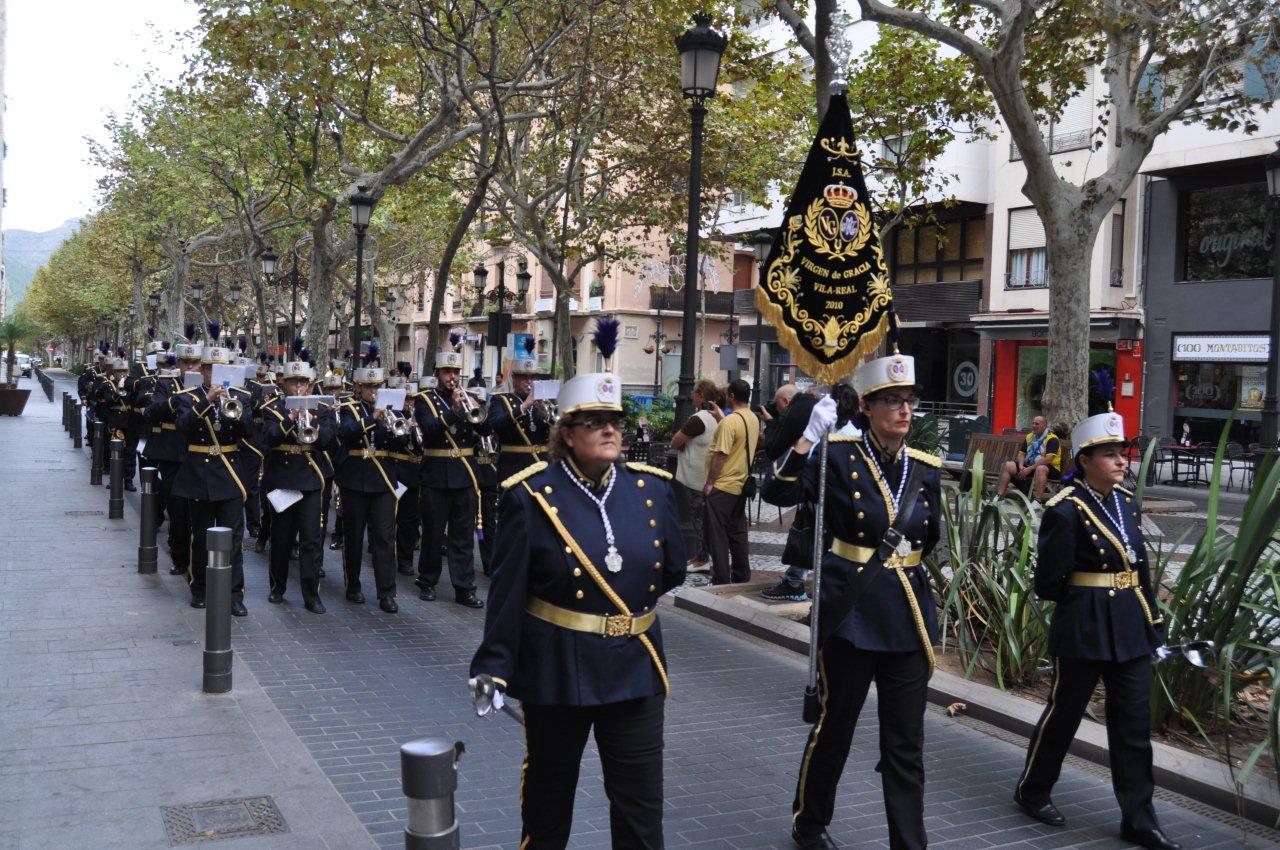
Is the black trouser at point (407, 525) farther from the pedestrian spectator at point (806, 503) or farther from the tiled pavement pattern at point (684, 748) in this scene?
the pedestrian spectator at point (806, 503)

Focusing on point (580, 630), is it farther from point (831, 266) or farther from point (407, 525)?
point (407, 525)

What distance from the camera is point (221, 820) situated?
5.35 m

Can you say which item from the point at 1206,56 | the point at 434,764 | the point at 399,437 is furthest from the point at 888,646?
the point at 1206,56

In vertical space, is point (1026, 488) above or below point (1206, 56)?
below

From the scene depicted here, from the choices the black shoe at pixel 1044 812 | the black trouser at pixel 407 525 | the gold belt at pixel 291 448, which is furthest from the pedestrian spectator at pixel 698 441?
the black shoe at pixel 1044 812

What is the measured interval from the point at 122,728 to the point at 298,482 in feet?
12.2

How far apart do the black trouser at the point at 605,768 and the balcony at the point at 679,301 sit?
46922 millimetres

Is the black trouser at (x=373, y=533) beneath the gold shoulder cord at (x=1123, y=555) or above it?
beneath

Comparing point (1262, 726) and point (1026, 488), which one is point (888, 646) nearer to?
point (1262, 726)

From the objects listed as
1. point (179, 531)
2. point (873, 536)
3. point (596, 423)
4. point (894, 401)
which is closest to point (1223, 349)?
point (179, 531)

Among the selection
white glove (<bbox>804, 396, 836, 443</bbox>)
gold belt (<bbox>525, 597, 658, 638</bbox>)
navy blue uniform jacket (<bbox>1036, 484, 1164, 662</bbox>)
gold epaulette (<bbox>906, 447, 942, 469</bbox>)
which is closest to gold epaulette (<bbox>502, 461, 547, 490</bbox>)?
gold belt (<bbox>525, 597, 658, 638</bbox>)

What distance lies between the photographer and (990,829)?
18.4ft

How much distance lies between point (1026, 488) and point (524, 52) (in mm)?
11915

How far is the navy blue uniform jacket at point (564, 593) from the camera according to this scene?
4.05m
